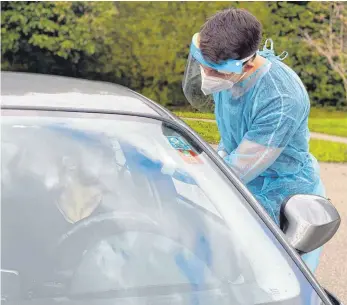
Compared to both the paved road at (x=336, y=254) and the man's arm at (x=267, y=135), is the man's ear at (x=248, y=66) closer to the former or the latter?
the man's arm at (x=267, y=135)

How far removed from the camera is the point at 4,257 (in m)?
1.94

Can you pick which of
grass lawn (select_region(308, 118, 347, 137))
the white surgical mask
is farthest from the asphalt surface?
the white surgical mask

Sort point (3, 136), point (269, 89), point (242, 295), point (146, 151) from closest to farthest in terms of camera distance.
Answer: point (242, 295) → point (3, 136) → point (146, 151) → point (269, 89)

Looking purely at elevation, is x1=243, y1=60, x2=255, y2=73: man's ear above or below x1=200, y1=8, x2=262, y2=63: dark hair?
below

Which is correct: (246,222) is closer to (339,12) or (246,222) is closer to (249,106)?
(249,106)

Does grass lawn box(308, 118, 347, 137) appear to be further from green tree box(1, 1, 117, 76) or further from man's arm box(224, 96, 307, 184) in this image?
man's arm box(224, 96, 307, 184)

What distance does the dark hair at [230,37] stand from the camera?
2.50 meters

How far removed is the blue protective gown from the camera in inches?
101

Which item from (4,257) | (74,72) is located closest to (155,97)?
(74,72)

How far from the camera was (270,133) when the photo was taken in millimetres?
2555

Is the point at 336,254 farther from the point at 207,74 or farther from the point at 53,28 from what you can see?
the point at 53,28

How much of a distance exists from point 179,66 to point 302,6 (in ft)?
8.99

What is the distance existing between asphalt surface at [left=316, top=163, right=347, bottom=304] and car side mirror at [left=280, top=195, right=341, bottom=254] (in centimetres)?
231

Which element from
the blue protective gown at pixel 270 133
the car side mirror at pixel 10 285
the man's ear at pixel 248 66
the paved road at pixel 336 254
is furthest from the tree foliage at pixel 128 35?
the car side mirror at pixel 10 285
